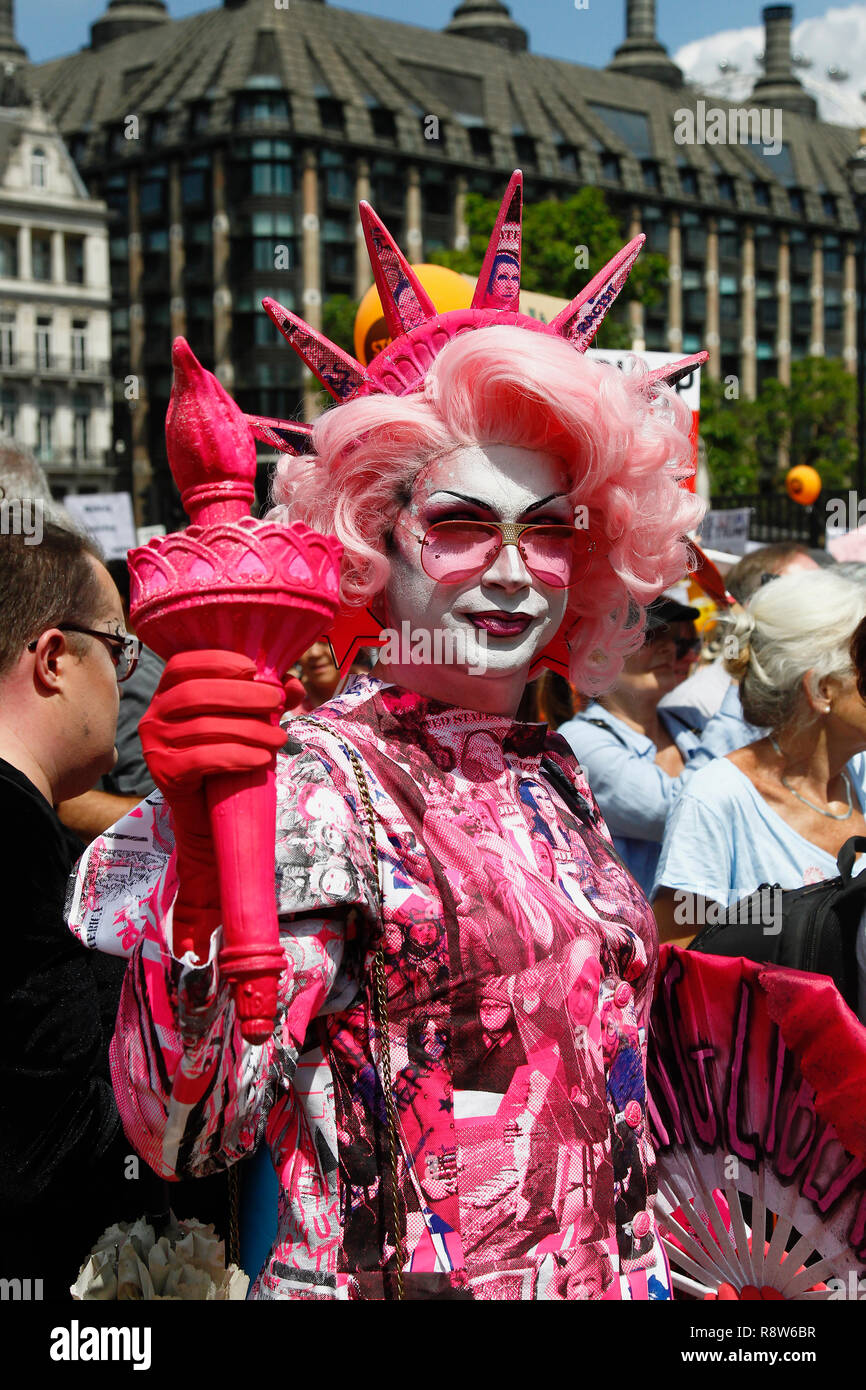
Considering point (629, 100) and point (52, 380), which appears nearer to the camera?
point (52, 380)

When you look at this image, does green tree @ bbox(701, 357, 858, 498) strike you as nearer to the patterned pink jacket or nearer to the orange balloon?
the orange balloon

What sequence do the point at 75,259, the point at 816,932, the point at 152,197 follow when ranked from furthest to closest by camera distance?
the point at 152,197 → the point at 75,259 → the point at 816,932

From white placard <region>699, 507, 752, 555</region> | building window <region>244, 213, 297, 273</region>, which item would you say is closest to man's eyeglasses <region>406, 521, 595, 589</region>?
white placard <region>699, 507, 752, 555</region>

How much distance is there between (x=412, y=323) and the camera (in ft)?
7.22

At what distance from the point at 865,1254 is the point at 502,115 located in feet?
216

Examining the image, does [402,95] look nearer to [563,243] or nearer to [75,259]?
[75,259]

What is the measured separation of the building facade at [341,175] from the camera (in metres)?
56.6

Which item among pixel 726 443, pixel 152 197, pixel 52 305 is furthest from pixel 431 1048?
pixel 152 197

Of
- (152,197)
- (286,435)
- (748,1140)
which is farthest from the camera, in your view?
(152,197)

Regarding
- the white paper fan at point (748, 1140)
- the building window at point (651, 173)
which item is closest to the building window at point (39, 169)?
the building window at point (651, 173)

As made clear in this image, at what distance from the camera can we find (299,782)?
1.82m

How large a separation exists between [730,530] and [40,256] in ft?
164
